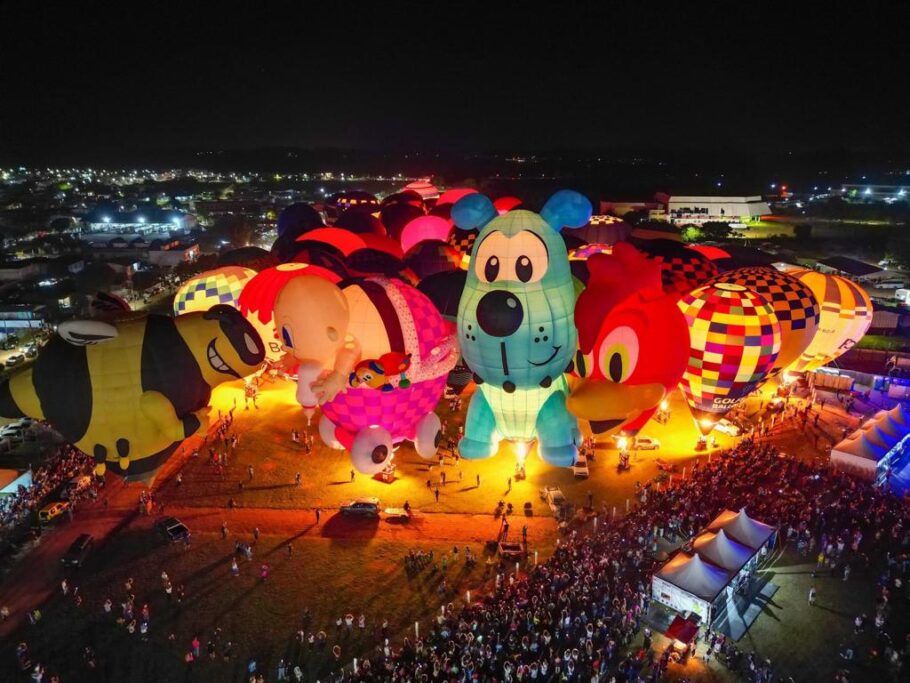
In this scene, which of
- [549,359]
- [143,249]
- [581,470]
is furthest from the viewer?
[143,249]

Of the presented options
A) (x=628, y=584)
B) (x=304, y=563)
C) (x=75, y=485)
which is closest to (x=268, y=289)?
(x=304, y=563)

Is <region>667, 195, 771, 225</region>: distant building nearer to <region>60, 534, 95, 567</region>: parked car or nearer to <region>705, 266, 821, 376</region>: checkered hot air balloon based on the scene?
<region>705, 266, 821, 376</region>: checkered hot air balloon

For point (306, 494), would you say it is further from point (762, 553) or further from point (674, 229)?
point (674, 229)

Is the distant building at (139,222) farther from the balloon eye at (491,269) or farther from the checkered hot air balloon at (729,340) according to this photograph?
the checkered hot air balloon at (729,340)

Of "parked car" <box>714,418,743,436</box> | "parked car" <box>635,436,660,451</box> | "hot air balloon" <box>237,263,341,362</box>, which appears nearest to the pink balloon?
"hot air balloon" <box>237,263,341,362</box>

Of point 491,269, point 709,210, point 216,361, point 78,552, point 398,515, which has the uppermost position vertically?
point 491,269

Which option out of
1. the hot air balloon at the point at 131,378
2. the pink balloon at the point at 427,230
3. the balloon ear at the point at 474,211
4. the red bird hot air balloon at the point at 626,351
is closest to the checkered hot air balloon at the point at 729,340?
the red bird hot air balloon at the point at 626,351

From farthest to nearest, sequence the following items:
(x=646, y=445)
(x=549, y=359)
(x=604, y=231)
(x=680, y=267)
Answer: (x=604, y=231), (x=646, y=445), (x=680, y=267), (x=549, y=359)

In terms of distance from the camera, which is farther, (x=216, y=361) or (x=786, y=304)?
(x=786, y=304)

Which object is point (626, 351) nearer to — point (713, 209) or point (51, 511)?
point (51, 511)
